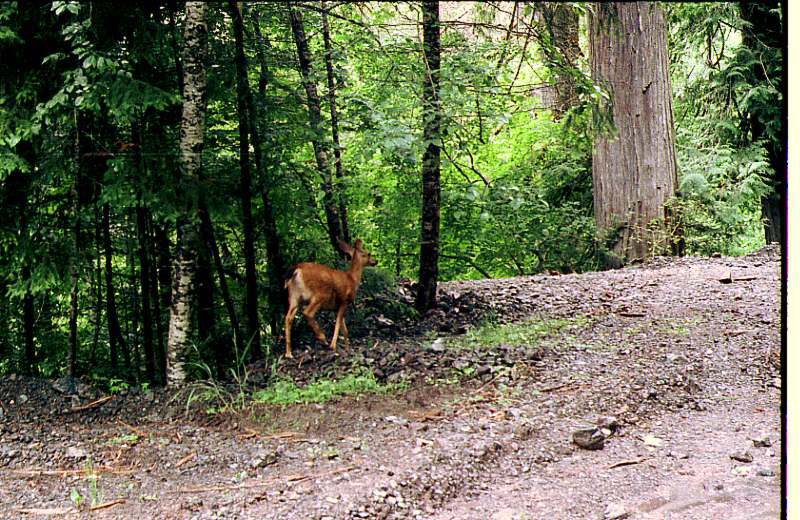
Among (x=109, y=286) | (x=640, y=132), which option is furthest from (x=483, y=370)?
(x=640, y=132)

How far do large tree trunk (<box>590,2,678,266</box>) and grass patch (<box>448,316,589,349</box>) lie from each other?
3.08 m

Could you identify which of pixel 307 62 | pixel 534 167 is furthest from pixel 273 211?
pixel 534 167

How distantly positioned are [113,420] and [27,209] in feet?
5.51

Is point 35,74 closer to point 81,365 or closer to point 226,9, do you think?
point 226,9

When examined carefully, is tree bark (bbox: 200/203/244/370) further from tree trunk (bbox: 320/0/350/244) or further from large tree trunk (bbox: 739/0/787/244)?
large tree trunk (bbox: 739/0/787/244)

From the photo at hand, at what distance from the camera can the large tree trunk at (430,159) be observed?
5496 millimetres

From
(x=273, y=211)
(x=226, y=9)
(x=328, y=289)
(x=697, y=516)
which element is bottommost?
(x=697, y=516)

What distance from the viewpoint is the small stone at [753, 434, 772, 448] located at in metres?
4.42

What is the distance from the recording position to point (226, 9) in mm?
5715

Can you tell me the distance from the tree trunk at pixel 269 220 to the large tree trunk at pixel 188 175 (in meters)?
0.78

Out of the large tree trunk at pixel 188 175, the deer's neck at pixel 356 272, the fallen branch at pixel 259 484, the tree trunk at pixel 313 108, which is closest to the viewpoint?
the fallen branch at pixel 259 484

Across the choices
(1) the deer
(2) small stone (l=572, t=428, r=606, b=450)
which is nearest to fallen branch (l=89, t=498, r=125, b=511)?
(1) the deer

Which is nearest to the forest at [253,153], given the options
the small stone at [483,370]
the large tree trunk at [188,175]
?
the large tree trunk at [188,175]

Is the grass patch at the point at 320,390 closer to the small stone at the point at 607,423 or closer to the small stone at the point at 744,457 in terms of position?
the small stone at the point at 607,423
